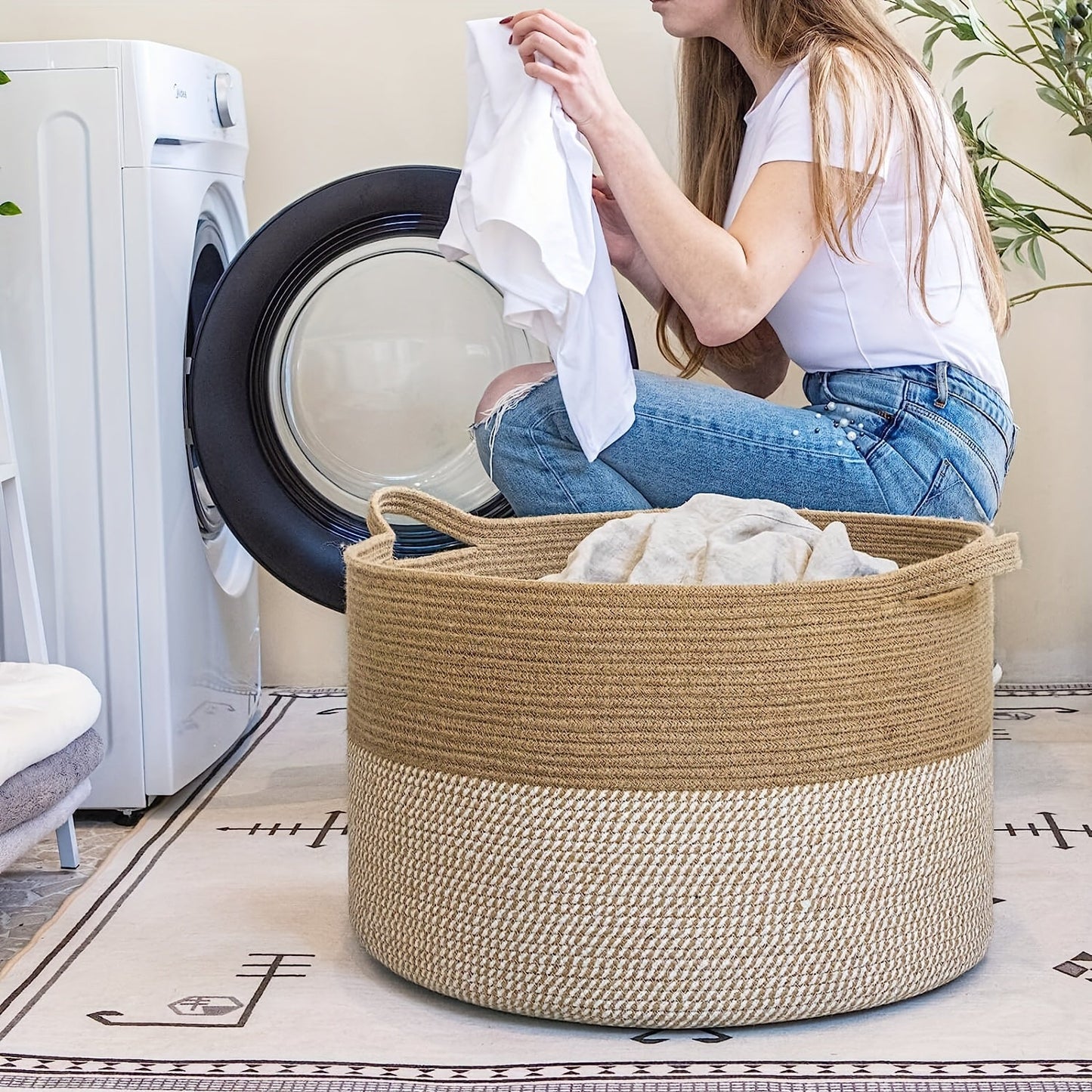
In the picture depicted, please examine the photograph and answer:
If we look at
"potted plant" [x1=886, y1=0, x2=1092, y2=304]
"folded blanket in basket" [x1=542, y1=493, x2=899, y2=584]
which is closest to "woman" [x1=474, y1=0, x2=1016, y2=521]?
"folded blanket in basket" [x1=542, y1=493, x2=899, y2=584]

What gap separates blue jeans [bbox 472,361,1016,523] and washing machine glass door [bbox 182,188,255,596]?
1.60ft

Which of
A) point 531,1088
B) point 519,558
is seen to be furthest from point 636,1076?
point 519,558

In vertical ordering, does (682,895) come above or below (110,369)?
below

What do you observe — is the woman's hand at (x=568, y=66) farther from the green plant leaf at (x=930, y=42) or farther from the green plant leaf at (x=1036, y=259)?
the green plant leaf at (x=1036, y=259)

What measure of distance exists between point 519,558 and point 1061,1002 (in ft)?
2.10

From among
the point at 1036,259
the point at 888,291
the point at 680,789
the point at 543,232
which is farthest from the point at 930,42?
the point at 680,789

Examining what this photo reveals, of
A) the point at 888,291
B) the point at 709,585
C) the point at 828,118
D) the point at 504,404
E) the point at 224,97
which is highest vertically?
the point at 224,97

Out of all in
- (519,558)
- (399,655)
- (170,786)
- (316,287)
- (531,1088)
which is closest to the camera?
(531,1088)

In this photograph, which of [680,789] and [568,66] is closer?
[680,789]

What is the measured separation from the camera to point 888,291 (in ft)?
4.90

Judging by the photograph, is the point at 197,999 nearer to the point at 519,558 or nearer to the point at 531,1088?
the point at 531,1088

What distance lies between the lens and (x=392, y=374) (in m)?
1.84

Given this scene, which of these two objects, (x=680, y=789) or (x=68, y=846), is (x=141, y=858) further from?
(x=680, y=789)

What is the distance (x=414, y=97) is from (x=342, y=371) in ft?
1.85
